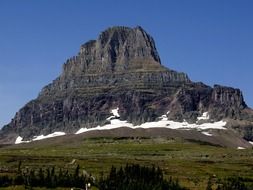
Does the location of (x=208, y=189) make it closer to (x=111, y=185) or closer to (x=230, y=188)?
(x=230, y=188)

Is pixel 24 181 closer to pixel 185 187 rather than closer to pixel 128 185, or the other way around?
pixel 128 185

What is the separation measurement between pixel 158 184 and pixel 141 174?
61.4ft

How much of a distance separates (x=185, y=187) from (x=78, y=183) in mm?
33586

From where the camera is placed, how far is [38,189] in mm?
153250

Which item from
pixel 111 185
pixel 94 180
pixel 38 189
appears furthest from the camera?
pixel 94 180

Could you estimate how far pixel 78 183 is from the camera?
164000 millimetres

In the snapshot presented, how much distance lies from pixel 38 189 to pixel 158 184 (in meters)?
33.2

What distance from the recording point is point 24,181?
6417 inches

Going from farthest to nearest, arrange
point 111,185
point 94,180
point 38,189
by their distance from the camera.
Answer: point 94,180, point 111,185, point 38,189

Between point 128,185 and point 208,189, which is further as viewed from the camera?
point 208,189

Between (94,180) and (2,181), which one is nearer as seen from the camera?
(2,181)

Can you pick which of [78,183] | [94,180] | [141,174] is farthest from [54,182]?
[141,174]

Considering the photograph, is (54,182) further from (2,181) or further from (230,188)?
(230,188)

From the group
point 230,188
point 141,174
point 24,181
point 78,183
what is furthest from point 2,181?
point 230,188
